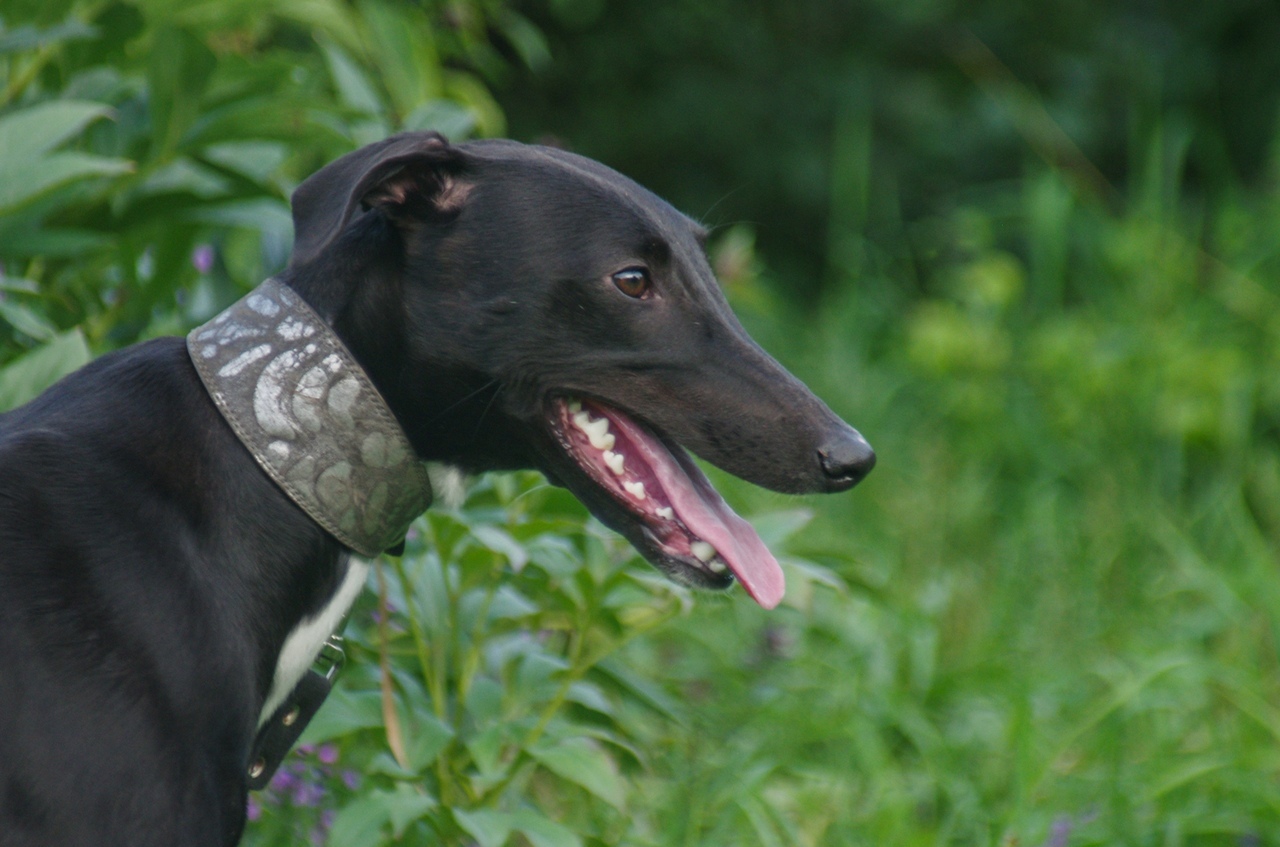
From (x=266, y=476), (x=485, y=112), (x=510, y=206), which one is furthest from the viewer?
(x=485, y=112)

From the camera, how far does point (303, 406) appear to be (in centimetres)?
169

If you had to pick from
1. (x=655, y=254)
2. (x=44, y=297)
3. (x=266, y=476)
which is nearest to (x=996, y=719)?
(x=655, y=254)

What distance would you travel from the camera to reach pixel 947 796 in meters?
2.87

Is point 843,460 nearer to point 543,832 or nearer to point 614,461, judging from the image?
point 614,461

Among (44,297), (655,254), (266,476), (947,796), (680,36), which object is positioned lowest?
(680,36)

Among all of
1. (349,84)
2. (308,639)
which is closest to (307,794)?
(308,639)

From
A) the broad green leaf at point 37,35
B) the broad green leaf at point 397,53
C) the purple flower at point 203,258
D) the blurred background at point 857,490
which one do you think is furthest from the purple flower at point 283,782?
the broad green leaf at point 397,53

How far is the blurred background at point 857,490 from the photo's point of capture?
239cm

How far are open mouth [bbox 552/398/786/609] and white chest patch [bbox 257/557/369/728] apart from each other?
0.36 m

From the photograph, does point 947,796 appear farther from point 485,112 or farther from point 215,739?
point 485,112

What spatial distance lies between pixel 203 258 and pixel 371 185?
138cm

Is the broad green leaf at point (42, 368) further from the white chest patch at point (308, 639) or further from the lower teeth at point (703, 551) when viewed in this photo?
the lower teeth at point (703, 551)

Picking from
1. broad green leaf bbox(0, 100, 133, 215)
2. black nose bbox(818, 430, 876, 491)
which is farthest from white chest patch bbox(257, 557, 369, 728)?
broad green leaf bbox(0, 100, 133, 215)

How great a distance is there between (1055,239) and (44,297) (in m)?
3.52
